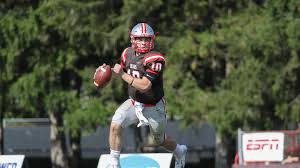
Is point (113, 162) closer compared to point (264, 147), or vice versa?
point (113, 162)

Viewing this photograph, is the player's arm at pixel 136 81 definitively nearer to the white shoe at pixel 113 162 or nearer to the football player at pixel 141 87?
the football player at pixel 141 87

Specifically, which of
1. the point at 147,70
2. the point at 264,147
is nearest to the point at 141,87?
the point at 147,70

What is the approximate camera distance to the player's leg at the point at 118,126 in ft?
35.0

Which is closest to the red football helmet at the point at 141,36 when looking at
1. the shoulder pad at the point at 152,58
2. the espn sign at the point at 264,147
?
the shoulder pad at the point at 152,58

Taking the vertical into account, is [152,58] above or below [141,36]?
below

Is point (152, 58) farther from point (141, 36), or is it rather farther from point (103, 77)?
point (103, 77)

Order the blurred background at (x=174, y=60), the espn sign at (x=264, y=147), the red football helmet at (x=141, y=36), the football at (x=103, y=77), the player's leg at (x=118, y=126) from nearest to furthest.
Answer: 1. the football at (x=103, y=77)
2. the red football helmet at (x=141, y=36)
3. the player's leg at (x=118, y=126)
4. the espn sign at (x=264, y=147)
5. the blurred background at (x=174, y=60)

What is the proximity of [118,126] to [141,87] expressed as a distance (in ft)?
2.16

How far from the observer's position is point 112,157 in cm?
1080

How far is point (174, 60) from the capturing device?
22.8 metres

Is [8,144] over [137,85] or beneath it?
beneath

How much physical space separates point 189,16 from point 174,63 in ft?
5.37

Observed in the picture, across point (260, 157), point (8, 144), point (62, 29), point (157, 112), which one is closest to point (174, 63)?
point (62, 29)

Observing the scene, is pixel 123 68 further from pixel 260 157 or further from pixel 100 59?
pixel 100 59
